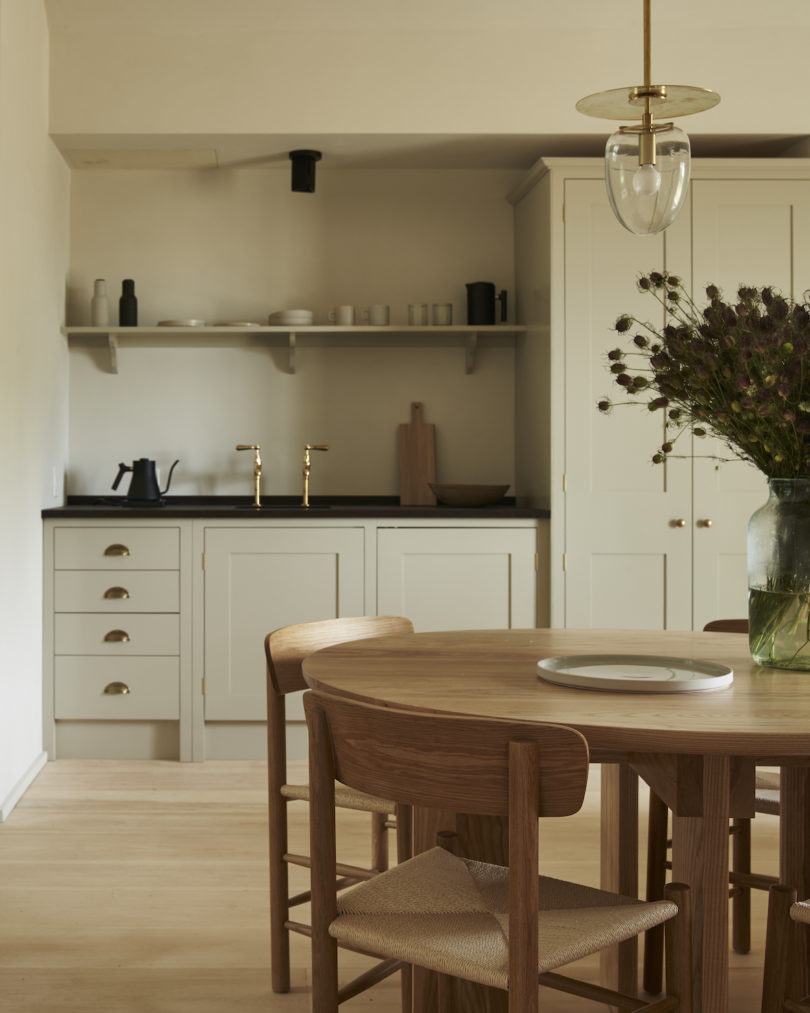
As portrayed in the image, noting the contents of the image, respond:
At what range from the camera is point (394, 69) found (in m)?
4.06

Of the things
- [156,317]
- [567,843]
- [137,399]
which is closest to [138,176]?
[156,317]

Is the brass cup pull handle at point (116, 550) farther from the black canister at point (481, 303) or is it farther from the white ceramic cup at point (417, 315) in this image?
the black canister at point (481, 303)

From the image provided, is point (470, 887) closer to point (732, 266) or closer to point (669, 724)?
point (669, 724)

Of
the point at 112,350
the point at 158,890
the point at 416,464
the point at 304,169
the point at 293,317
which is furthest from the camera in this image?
the point at 416,464

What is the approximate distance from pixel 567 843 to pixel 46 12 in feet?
11.2

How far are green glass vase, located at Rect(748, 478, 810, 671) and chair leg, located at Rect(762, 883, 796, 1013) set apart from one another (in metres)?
0.43

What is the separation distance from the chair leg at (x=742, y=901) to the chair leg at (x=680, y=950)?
946 millimetres

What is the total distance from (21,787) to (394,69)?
9.40 ft

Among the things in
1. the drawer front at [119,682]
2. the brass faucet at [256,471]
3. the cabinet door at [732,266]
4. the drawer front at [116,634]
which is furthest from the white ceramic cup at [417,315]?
the drawer front at [119,682]

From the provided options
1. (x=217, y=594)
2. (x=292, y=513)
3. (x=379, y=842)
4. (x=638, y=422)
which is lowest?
(x=379, y=842)

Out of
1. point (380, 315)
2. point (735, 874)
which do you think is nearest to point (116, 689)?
point (380, 315)

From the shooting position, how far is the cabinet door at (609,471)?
404cm

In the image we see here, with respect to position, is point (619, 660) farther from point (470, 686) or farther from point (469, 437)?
point (469, 437)

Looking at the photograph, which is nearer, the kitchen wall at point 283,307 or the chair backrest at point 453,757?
the chair backrest at point 453,757
